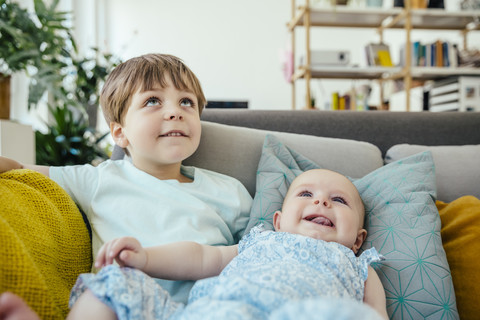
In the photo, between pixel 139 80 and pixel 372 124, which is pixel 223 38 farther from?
pixel 139 80

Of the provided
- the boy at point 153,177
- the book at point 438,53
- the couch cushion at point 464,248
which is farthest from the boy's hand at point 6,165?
the book at point 438,53

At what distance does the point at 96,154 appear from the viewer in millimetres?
2535

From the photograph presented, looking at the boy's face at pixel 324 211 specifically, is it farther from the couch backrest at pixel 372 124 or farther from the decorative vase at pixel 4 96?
the decorative vase at pixel 4 96

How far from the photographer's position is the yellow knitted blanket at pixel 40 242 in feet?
2.25

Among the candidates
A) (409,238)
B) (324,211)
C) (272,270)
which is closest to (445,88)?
(409,238)

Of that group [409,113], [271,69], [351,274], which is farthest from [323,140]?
[271,69]

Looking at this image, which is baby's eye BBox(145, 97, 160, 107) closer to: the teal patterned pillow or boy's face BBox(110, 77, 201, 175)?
boy's face BBox(110, 77, 201, 175)

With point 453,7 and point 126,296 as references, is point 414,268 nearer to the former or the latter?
point 126,296

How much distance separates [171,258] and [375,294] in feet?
1.50

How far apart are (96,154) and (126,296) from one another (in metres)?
2.01

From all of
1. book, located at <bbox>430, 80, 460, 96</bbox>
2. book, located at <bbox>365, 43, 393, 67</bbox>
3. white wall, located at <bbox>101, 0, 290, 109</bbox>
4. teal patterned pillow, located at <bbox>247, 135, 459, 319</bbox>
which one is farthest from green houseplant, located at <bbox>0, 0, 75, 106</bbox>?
book, located at <bbox>430, 80, 460, 96</bbox>

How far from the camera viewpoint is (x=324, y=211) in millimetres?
988

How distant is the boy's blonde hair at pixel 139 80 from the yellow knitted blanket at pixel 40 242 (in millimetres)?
298

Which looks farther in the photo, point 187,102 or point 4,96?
point 4,96
